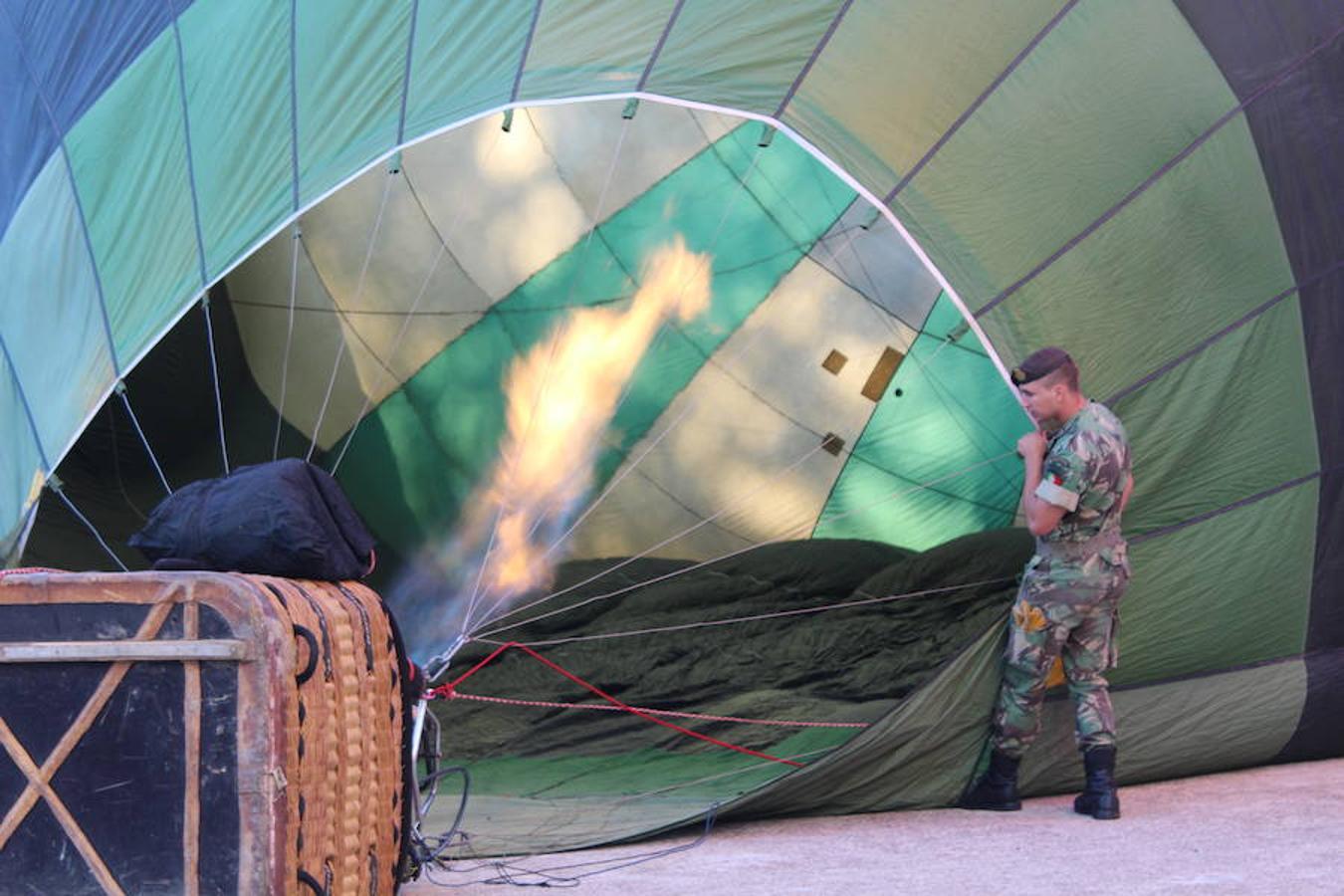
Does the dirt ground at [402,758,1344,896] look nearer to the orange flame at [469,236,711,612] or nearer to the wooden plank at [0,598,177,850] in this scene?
the wooden plank at [0,598,177,850]

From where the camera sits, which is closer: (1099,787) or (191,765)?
(191,765)

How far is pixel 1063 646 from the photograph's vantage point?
15.1 feet

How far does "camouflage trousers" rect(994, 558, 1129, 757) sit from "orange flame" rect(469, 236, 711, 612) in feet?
7.79

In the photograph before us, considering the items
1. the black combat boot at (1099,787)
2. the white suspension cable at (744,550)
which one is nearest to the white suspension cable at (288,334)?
the white suspension cable at (744,550)

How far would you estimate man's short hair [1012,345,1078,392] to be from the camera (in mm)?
4438

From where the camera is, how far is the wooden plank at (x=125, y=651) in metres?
2.95

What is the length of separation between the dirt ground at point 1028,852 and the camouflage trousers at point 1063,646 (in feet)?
0.73

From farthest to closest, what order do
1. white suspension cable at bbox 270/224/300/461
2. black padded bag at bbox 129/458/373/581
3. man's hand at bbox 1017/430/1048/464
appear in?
white suspension cable at bbox 270/224/300/461 < man's hand at bbox 1017/430/1048/464 < black padded bag at bbox 129/458/373/581

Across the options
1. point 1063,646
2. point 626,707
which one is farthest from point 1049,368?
point 626,707

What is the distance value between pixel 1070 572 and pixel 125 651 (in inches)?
95.5

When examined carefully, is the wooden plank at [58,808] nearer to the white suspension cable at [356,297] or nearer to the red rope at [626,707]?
the red rope at [626,707]

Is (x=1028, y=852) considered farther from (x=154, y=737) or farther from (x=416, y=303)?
(x=416, y=303)

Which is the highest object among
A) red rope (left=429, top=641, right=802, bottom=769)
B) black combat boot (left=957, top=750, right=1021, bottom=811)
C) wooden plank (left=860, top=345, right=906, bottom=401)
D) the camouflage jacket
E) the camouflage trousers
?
wooden plank (left=860, top=345, right=906, bottom=401)

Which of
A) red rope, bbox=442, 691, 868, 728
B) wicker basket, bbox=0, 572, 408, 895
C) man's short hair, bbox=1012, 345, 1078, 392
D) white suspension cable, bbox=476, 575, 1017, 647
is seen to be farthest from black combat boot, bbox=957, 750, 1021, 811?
wicker basket, bbox=0, 572, 408, 895
